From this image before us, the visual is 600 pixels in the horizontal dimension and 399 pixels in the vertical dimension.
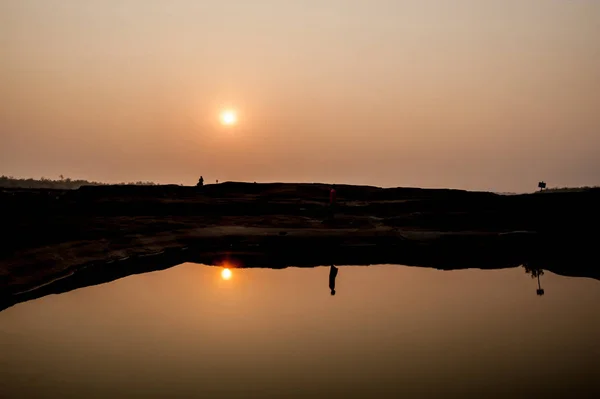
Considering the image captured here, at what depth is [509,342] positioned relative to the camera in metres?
7.41

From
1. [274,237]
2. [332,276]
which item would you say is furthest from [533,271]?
[274,237]

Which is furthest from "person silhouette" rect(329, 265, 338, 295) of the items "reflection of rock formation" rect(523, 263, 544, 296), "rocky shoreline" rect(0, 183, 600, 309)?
"reflection of rock formation" rect(523, 263, 544, 296)

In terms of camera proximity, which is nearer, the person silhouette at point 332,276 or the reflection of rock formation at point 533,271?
the person silhouette at point 332,276

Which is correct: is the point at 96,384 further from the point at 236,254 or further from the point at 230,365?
the point at 236,254

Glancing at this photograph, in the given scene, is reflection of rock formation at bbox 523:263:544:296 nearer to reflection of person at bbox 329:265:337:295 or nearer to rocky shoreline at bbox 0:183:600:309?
rocky shoreline at bbox 0:183:600:309

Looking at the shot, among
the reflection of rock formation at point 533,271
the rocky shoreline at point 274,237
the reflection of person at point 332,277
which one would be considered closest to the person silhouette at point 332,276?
the reflection of person at point 332,277

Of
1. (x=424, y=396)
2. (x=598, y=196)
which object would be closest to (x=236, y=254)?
(x=424, y=396)

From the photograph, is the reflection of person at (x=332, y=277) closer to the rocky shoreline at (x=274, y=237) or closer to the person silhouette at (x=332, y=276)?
the person silhouette at (x=332, y=276)

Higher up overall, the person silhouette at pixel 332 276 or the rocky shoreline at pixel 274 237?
the rocky shoreline at pixel 274 237

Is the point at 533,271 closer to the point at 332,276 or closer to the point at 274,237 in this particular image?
the point at 332,276

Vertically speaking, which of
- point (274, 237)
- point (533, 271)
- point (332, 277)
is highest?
point (274, 237)

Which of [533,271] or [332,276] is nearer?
[332,276]

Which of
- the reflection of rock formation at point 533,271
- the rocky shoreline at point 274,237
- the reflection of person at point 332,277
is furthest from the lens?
the rocky shoreline at point 274,237

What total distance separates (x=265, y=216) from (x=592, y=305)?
75.7 feet
